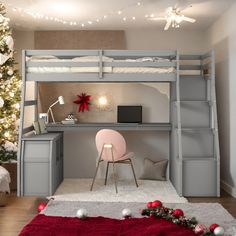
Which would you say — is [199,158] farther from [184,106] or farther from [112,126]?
[112,126]

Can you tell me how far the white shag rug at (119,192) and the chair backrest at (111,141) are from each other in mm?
488

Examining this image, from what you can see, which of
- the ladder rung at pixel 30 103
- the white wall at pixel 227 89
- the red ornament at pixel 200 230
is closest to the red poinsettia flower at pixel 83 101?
the ladder rung at pixel 30 103

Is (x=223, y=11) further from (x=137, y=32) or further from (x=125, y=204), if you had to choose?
(x=125, y=204)

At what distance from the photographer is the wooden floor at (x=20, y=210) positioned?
4.02 m

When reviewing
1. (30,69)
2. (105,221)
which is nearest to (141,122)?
(30,69)

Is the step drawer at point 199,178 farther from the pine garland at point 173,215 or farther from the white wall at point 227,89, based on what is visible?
the pine garland at point 173,215

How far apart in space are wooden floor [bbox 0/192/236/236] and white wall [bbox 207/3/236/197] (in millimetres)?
385

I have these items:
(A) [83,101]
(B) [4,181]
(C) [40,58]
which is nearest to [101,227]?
(B) [4,181]

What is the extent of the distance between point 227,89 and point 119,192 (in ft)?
6.52

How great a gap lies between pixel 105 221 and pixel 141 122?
3.67 metres

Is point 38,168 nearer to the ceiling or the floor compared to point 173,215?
nearer to the ceiling

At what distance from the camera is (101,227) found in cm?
274

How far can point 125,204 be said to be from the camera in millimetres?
3596

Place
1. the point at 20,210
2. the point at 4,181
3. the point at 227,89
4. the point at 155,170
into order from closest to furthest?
the point at 20,210 < the point at 4,181 < the point at 227,89 < the point at 155,170
